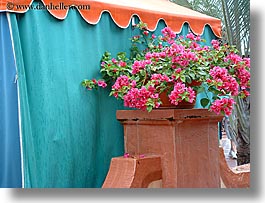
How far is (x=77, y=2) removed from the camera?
164cm

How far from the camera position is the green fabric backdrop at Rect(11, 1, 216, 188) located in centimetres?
155

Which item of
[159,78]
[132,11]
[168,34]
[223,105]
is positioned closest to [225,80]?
[223,105]

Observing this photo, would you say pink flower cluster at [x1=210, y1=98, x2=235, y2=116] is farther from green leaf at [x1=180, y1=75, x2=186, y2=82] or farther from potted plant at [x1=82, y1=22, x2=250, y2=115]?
green leaf at [x1=180, y1=75, x2=186, y2=82]

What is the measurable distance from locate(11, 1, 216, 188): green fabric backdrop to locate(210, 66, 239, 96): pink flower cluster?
0.39 m

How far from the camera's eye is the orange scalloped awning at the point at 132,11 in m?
1.58

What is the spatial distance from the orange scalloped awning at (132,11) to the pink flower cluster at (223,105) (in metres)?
0.43

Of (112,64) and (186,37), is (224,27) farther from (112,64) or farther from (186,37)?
(112,64)

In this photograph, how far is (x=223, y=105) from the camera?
1566 millimetres

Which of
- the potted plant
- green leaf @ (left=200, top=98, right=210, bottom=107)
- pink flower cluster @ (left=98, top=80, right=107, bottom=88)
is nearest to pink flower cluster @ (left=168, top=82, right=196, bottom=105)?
the potted plant

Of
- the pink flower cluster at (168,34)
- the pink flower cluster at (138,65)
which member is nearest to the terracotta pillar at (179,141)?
the pink flower cluster at (138,65)

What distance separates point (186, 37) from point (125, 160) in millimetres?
562

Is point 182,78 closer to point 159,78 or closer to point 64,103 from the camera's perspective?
point 159,78

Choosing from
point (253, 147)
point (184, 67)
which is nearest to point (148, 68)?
point (184, 67)

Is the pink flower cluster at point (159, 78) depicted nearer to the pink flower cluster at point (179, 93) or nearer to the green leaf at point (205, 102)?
the pink flower cluster at point (179, 93)
